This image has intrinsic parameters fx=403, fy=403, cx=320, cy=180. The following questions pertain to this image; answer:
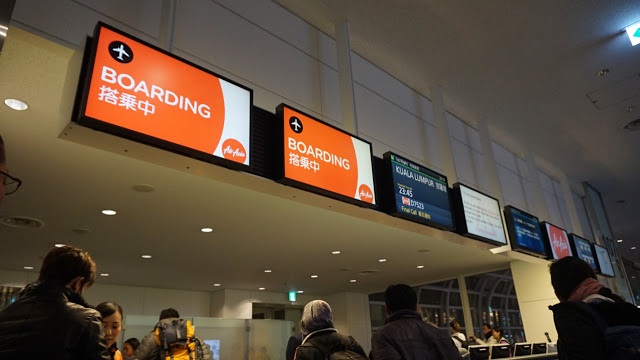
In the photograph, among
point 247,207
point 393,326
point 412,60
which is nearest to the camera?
point 393,326

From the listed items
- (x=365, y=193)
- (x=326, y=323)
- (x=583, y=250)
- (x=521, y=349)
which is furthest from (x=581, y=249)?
(x=326, y=323)

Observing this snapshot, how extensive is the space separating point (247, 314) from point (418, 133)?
23.4ft

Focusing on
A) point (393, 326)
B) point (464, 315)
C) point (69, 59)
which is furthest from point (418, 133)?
point (464, 315)

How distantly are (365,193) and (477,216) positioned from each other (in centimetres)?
187

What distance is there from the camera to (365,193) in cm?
315

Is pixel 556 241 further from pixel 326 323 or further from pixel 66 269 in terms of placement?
pixel 66 269

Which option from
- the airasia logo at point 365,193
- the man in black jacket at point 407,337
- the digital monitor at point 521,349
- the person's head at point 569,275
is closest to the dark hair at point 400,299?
the man in black jacket at point 407,337

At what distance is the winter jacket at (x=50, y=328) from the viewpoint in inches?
47.3

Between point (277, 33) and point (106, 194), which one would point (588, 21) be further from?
point (106, 194)

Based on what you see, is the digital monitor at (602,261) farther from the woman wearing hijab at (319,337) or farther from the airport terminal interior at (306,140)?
the woman wearing hijab at (319,337)

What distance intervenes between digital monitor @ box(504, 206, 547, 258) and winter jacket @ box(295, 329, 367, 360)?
3.64 metres

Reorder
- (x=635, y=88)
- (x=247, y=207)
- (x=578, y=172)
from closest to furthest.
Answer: (x=247, y=207)
(x=635, y=88)
(x=578, y=172)

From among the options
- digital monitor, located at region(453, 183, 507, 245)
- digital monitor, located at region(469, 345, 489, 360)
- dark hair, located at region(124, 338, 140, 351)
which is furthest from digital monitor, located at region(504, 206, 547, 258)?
dark hair, located at region(124, 338, 140, 351)

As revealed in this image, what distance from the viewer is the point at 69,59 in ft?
7.45
